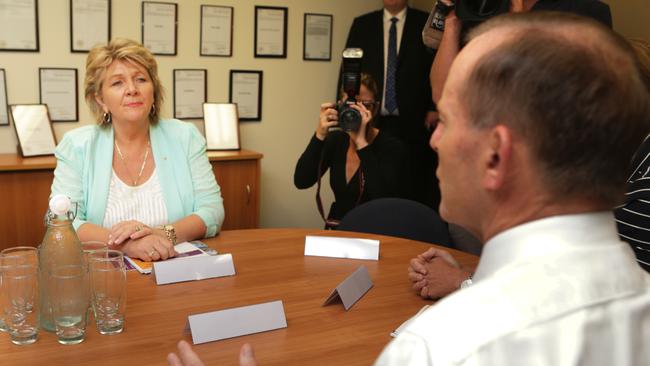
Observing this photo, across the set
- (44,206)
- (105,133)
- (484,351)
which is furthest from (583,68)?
(44,206)

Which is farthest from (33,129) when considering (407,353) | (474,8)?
(407,353)

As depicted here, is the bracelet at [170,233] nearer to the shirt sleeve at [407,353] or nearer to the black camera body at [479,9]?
the black camera body at [479,9]

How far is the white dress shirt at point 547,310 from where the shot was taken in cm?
71

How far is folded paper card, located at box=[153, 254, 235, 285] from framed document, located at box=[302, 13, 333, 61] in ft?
9.99

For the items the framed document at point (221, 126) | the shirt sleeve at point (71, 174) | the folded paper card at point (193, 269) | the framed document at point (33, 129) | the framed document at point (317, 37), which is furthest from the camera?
the framed document at point (317, 37)

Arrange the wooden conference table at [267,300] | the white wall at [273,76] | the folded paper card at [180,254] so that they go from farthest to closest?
the white wall at [273,76], the folded paper card at [180,254], the wooden conference table at [267,300]

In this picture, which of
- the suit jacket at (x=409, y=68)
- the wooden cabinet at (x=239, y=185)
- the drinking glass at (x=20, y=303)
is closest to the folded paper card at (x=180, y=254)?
the drinking glass at (x=20, y=303)

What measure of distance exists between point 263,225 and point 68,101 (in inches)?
63.0

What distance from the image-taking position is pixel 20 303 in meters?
1.35

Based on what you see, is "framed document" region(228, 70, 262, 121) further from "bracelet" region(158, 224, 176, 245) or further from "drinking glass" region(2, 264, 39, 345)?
"drinking glass" region(2, 264, 39, 345)

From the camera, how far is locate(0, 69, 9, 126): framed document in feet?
11.9

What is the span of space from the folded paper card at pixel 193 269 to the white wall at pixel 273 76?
8.24 ft

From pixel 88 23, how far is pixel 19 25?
388 millimetres

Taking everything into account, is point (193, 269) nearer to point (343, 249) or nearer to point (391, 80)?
point (343, 249)
